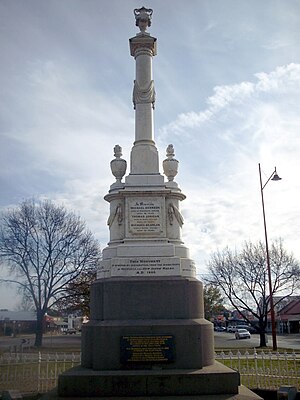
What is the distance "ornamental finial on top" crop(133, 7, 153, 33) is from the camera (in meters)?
13.0

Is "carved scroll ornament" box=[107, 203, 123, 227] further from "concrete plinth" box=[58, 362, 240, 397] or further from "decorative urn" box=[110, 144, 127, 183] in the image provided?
"concrete plinth" box=[58, 362, 240, 397]

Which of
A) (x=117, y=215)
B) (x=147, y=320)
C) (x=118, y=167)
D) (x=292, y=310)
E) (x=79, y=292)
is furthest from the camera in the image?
(x=292, y=310)

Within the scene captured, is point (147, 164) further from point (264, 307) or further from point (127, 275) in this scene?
point (264, 307)

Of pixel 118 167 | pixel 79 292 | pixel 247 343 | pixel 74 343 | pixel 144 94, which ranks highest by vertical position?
pixel 144 94

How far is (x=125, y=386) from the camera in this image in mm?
8484

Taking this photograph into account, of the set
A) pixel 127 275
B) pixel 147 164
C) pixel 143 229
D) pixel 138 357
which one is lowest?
pixel 138 357

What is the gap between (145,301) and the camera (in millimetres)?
9938

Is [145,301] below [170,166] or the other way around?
below

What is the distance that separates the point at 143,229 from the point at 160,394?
4118mm

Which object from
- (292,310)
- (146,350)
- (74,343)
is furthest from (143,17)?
(292,310)

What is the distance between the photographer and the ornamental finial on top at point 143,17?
513 inches

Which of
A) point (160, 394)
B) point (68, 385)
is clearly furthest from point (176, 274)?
point (68, 385)

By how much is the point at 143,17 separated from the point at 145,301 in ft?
28.5

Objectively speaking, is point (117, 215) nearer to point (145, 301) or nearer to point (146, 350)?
point (145, 301)
